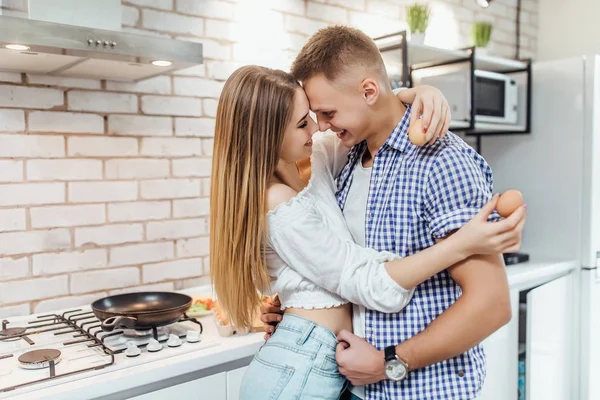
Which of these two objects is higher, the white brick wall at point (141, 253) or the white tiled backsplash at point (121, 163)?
the white tiled backsplash at point (121, 163)

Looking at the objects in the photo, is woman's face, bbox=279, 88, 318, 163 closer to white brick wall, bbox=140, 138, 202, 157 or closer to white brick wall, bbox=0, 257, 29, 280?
white brick wall, bbox=140, 138, 202, 157

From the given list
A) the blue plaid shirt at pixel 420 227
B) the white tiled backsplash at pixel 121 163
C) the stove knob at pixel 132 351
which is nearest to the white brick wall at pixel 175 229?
the white tiled backsplash at pixel 121 163

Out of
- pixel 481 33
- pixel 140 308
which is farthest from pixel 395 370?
pixel 481 33

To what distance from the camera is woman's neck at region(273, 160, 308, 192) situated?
4.86ft

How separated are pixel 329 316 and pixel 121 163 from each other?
118 cm

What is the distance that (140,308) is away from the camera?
6.63 ft

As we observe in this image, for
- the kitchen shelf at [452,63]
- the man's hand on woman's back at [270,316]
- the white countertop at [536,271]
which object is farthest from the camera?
the white countertop at [536,271]

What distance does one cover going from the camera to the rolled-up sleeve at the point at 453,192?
3.95ft

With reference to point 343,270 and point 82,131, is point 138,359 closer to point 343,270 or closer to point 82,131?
point 343,270

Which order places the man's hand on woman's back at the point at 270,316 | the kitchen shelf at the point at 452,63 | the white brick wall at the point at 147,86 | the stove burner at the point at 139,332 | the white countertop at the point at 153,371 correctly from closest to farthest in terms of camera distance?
the white countertop at the point at 153,371 < the man's hand on woman's back at the point at 270,316 < the stove burner at the point at 139,332 < the white brick wall at the point at 147,86 < the kitchen shelf at the point at 452,63

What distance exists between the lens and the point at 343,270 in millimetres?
1267

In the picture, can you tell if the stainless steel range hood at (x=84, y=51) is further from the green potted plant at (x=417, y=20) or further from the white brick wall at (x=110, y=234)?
the green potted plant at (x=417, y=20)

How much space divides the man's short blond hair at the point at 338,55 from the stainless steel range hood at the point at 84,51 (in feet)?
1.82

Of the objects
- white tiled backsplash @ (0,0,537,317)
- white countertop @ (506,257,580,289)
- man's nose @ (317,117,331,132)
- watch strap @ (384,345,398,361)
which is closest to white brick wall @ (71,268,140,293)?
white tiled backsplash @ (0,0,537,317)
